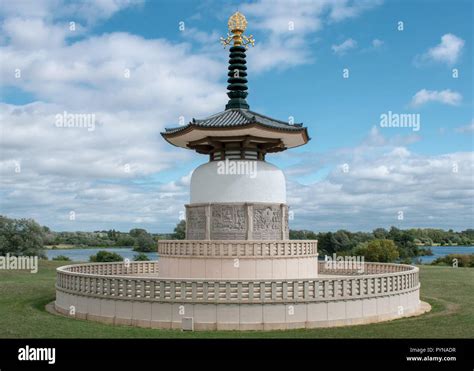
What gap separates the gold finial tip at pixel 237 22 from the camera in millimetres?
26312

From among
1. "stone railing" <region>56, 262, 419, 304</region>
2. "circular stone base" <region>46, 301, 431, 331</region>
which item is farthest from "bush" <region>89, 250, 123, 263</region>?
"stone railing" <region>56, 262, 419, 304</region>

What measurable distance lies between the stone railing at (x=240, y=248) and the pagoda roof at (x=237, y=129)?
5127 mm

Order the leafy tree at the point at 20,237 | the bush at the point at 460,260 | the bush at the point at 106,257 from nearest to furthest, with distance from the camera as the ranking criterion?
the bush at the point at 106,257, the bush at the point at 460,260, the leafy tree at the point at 20,237

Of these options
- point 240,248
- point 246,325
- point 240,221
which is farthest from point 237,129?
point 246,325

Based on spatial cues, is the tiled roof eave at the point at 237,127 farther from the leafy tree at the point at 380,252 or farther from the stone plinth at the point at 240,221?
the leafy tree at the point at 380,252

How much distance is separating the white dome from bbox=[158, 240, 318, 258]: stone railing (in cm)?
284

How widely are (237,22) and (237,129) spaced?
23.7 ft

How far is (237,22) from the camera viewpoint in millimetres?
26328
